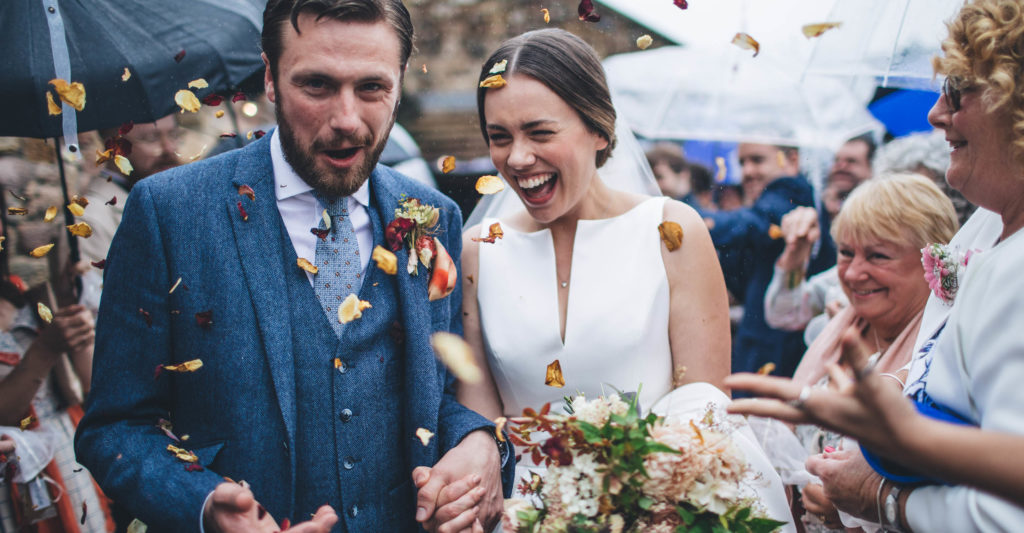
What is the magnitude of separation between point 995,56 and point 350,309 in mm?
1905

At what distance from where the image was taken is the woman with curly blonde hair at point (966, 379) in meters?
1.31

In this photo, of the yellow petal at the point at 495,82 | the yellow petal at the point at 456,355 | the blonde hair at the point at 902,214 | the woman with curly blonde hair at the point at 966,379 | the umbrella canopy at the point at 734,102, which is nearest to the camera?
the woman with curly blonde hair at the point at 966,379

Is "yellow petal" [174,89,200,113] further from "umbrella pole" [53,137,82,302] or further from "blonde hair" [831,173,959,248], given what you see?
"blonde hair" [831,173,959,248]

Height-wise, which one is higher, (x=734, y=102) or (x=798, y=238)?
(x=734, y=102)

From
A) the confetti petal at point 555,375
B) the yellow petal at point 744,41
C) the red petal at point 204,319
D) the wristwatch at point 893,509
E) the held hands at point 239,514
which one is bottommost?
the confetti petal at point 555,375

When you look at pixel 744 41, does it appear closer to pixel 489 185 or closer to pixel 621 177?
pixel 621 177

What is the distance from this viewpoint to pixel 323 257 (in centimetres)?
219

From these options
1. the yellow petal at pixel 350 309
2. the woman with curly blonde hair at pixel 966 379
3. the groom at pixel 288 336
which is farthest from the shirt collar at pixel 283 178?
the woman with curly blonde hair at pixel 966 379

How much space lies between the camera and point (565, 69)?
8.60 ft

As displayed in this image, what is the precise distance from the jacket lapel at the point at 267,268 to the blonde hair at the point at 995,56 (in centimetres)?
200

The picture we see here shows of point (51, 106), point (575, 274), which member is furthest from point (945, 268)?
point (51, 106)

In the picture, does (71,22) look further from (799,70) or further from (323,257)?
(799,70)

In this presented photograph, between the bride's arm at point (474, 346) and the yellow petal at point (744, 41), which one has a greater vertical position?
the yellow petal at point (744, 41)

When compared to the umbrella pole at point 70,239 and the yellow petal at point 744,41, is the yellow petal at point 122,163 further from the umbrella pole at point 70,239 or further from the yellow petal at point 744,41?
the yellow petal at point 744,41
